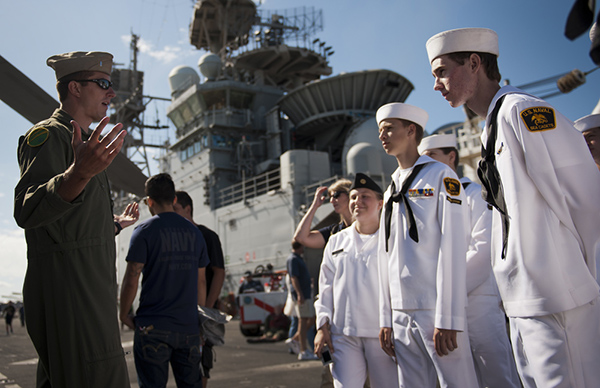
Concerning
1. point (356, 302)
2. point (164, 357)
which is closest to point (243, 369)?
point (164, 357)

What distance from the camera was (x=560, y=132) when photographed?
162cm

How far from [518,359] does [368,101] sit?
2193 centimetres

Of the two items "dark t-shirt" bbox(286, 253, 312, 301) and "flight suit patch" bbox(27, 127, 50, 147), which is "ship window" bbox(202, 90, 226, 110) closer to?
"dark t-shirt" bbox(286, 253, 312, 301)

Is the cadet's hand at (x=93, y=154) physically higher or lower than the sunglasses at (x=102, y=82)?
lower

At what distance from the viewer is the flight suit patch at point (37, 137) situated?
190 centimetres

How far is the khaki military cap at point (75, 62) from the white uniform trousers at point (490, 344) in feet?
8.16

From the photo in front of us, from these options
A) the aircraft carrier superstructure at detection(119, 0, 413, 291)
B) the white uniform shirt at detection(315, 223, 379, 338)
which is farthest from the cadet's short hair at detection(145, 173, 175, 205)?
the aircraft carrier superstructure at detection(119, 0, 413, 291)

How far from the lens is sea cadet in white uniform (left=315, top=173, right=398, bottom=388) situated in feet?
9.74

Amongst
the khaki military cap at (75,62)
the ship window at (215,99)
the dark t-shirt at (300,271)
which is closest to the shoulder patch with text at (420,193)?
the khaki military cap at (75,62)

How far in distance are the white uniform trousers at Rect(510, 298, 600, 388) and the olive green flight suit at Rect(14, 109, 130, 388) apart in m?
1.56

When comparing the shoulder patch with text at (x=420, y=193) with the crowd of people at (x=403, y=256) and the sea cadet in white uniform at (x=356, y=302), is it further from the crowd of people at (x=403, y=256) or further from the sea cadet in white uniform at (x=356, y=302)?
the sea cadet in white uniform at (x=356, y=302)

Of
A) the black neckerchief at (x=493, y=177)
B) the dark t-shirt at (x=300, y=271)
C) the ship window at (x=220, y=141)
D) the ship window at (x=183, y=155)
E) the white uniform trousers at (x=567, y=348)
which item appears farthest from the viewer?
the ship window at (x=183, y=155)

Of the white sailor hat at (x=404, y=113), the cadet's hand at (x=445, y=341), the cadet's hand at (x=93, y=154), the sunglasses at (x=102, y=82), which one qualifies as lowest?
the cadet's hand at (x=445, y=341)

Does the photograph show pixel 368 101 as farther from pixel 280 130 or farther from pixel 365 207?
pixel 365 207
